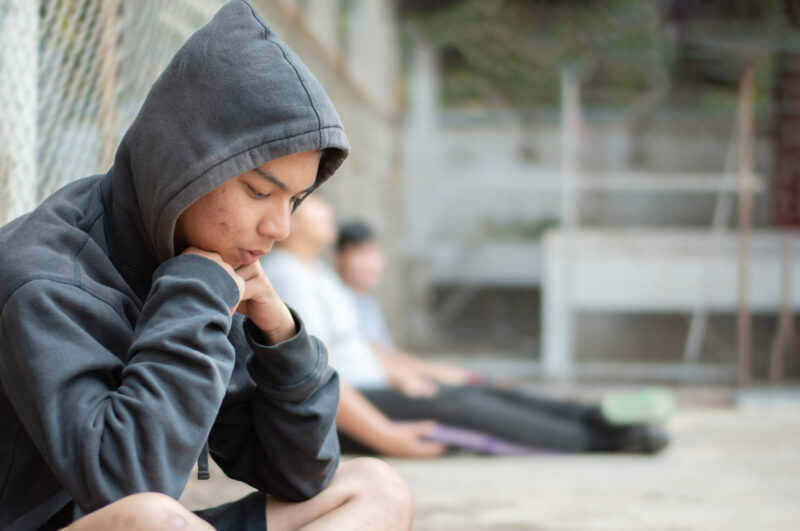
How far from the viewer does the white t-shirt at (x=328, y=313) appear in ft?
11.4

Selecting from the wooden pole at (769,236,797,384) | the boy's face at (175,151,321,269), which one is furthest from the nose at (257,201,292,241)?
the wooden pole at (769,236,797,384)

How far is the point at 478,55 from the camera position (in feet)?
31.1

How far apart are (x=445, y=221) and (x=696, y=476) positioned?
Answer: 6.05 m

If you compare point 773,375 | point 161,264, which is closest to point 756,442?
point 773,375

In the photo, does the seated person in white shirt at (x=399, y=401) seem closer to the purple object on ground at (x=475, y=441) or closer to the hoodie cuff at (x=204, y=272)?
the purple object on ground at (x=475, y=441)

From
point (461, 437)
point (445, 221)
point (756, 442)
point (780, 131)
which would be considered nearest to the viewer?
point (461, 437)

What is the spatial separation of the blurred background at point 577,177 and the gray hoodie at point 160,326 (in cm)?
256

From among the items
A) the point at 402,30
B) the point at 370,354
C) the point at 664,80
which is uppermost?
the point at 402,30

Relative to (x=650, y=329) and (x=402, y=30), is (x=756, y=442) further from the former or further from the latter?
(x=402, y=30)

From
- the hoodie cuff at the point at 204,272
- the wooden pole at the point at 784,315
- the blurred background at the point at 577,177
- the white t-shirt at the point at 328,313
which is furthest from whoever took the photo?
the blurred background at the point at 577,177

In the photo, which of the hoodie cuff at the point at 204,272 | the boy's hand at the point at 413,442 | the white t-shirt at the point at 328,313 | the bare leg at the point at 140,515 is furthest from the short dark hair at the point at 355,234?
the bare leg at the point at 140,515

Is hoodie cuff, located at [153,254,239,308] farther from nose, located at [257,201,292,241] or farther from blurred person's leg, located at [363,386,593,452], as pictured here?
blurred person's leg, located at [363,386,593,452]

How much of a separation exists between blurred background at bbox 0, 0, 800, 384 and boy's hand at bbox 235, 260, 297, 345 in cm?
261

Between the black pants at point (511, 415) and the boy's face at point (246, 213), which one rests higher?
the boy's face at point (246, 213)
